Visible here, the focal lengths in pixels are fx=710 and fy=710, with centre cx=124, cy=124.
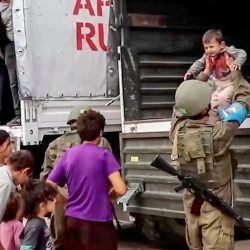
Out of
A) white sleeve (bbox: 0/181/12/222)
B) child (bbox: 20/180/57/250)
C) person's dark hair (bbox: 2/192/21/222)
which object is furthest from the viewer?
person's dark hair (bbox: 2/192/21/222)

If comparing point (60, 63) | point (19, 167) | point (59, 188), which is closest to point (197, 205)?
point (59, 188)

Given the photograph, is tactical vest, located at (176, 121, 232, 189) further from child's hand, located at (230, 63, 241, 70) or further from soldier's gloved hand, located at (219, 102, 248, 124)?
child's hand, located at (230, 63, 241, 70)

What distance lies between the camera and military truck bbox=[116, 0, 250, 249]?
6.09 metres

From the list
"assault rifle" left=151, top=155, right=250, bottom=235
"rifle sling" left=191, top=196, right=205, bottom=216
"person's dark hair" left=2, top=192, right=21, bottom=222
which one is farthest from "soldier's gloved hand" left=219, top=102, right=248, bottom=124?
"person's dark hair" left=2, top=192, right=21, bottom=222

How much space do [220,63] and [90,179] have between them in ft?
5.78

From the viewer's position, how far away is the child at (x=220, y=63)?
543cm

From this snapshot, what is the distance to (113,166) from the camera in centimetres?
→ 448

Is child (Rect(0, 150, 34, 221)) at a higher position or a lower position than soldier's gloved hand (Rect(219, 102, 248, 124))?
lower

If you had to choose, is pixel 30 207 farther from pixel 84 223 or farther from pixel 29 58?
pixel 29 58

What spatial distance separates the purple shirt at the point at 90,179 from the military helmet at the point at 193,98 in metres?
0.58

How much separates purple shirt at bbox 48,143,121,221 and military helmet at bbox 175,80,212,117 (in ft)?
1.90

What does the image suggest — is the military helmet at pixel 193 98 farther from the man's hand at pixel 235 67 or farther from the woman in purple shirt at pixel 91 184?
the man's hand at pixel 235 67

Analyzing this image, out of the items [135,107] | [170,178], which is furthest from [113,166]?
[135,107]

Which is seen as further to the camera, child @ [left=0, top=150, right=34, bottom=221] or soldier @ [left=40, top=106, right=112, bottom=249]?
soldier @ [left=40, top=106, right=112, bottom=249]
